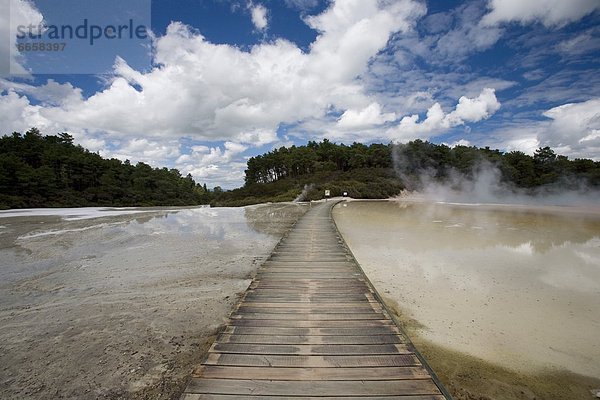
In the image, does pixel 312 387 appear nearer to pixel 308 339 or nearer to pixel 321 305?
pixel 308 339

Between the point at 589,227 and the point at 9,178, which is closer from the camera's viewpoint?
the point at 589,227

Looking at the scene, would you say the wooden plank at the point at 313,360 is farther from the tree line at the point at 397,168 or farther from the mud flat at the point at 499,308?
the tree line at the point at 397,168

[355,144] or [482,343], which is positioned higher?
[355,144]

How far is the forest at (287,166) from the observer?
104 ft

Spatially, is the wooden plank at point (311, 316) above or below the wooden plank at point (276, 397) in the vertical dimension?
above

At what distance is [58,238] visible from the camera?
35.2 ft

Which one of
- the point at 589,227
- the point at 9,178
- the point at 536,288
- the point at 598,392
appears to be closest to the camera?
the point at 598,392

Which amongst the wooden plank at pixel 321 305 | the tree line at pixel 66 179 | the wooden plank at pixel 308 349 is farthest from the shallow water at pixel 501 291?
the tree line at pixel 66 179

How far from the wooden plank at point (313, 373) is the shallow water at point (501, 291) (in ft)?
5.86

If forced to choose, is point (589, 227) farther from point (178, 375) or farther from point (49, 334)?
point (49, 334)

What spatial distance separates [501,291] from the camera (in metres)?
5.74

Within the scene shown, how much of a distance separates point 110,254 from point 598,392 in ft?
34.7

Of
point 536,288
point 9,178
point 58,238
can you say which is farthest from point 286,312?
point 9,178

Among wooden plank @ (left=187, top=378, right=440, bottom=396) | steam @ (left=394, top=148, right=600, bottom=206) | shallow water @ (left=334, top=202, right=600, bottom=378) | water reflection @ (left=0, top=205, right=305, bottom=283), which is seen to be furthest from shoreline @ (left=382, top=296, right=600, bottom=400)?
steam @ (left=394, top=148, right=600, bottom=206)
